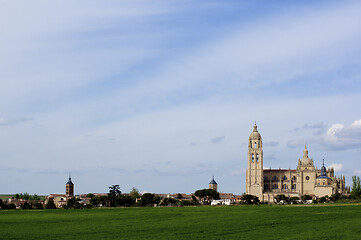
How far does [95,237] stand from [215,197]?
12845 centimetres

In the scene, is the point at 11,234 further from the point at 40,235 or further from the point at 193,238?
the point at 193,238

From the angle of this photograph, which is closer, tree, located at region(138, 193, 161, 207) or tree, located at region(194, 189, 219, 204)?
tree, located at region(138, 193, 161, 207)

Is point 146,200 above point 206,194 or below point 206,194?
below

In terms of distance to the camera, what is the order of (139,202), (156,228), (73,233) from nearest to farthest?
1. (73,233)
2. (156,228)
3. (139,202)

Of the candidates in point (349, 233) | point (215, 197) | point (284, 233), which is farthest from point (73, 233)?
point (215, 197)

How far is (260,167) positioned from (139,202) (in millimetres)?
64144

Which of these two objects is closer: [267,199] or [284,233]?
[284,233]

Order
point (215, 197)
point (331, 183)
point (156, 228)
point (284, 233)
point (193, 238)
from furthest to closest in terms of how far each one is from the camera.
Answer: point (331, 183), point (215, 197), point (156, 228), point (284, 233), point (193, 238)

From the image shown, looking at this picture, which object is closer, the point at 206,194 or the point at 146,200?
the point at 146,200

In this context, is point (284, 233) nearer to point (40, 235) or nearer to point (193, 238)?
point (193, 238)

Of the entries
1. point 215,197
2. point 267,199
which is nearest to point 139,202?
point 215,197

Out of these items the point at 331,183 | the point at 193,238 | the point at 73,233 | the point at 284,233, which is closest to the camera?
the point at 193,238

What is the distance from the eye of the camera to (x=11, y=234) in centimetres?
5256

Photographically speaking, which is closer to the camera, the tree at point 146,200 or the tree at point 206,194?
the tree at point 146,200
